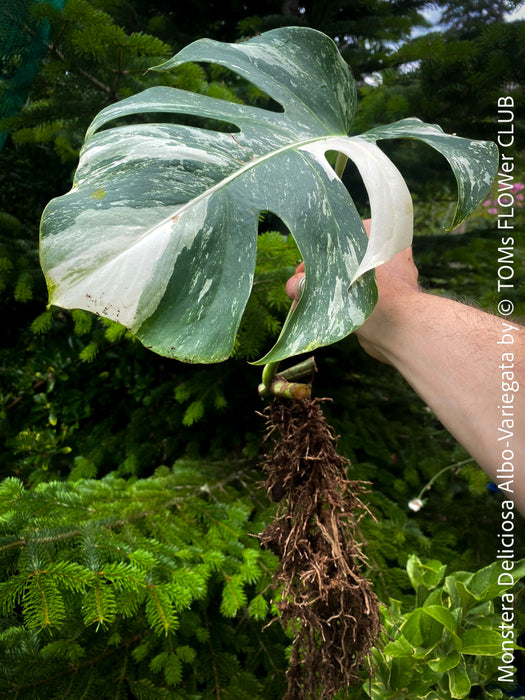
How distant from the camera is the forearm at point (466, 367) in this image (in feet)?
2.21

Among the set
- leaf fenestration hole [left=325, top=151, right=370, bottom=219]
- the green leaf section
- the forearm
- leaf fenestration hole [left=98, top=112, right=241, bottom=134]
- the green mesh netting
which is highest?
the green mesh netting

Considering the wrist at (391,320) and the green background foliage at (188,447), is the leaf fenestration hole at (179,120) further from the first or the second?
the wrist at (391,320)

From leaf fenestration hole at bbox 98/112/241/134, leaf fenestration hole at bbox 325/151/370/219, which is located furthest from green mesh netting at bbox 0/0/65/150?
leaf fenestration hole at bbox 325/151/370/219

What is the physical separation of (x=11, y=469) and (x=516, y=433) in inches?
71.1

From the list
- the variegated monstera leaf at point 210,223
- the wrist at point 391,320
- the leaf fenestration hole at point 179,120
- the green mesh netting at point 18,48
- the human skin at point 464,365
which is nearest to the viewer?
the variegated monstera leaf at point 210,223

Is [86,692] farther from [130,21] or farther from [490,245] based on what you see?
[130,21]

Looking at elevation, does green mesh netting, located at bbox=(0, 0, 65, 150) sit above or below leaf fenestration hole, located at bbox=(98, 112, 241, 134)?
above

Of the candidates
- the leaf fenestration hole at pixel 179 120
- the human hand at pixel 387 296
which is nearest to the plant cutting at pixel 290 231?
the human hand at pixel 387 296

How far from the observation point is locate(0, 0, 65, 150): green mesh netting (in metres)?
1.24

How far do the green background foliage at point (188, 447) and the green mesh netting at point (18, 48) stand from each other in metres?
0.05

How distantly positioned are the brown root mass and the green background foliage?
93 millimetres

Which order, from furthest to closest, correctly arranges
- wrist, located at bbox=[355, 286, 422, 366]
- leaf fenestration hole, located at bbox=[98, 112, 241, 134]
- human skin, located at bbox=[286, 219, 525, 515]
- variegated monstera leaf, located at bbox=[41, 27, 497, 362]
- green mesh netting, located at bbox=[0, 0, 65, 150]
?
leaf fenestration hole, located at bbox=[98, 112, 241, 134], green mesh netting, located at bbox=[0, 0, 65, 150], wrist, located at bbox=[355, 286, 422, 366], human skin, located at bbox=[286, 219, 525, 515], variegated monstera leaf, located at bbox=[41, 27, 497, 362]

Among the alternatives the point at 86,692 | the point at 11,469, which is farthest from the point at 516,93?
the point at 11,469

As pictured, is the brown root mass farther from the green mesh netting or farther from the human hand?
the green mesh netting
